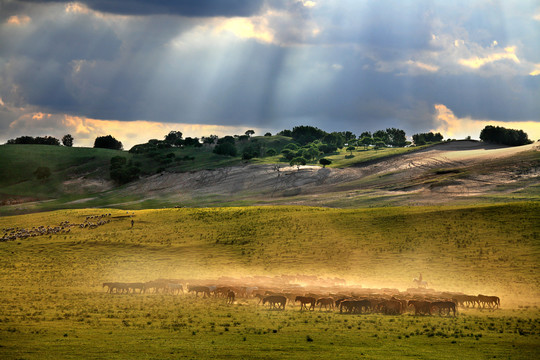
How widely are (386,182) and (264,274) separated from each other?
89.8 metres

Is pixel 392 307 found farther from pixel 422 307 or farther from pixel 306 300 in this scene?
pixel 306 300

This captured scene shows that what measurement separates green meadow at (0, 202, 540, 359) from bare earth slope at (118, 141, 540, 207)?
1219 inches

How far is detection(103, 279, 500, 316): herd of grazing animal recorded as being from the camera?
39500 mm

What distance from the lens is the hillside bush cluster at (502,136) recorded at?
18000 cm

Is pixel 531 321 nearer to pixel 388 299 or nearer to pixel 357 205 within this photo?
pixel 388 299

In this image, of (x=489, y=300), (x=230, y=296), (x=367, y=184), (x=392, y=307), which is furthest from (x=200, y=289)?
(x=367, y=184)

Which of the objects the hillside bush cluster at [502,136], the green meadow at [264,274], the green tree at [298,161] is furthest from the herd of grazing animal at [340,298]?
the hillside bush cluster at [502,136]

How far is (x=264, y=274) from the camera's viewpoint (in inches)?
2457

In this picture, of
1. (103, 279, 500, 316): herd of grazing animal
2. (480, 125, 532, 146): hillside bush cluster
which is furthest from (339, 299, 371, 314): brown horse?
(480, 125, 532, 146): hillside bush cluster

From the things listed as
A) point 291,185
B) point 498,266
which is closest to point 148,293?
point 498,266

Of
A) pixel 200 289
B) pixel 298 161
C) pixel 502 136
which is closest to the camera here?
pixel 200 289

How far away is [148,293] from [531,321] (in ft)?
103

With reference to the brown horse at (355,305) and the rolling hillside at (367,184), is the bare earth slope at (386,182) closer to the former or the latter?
A: the rolling hillside at (367,184)

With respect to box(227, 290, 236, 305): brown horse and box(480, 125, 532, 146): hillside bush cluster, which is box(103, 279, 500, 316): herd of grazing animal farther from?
box(480, 125, 532, 146): hillside bush cluster
